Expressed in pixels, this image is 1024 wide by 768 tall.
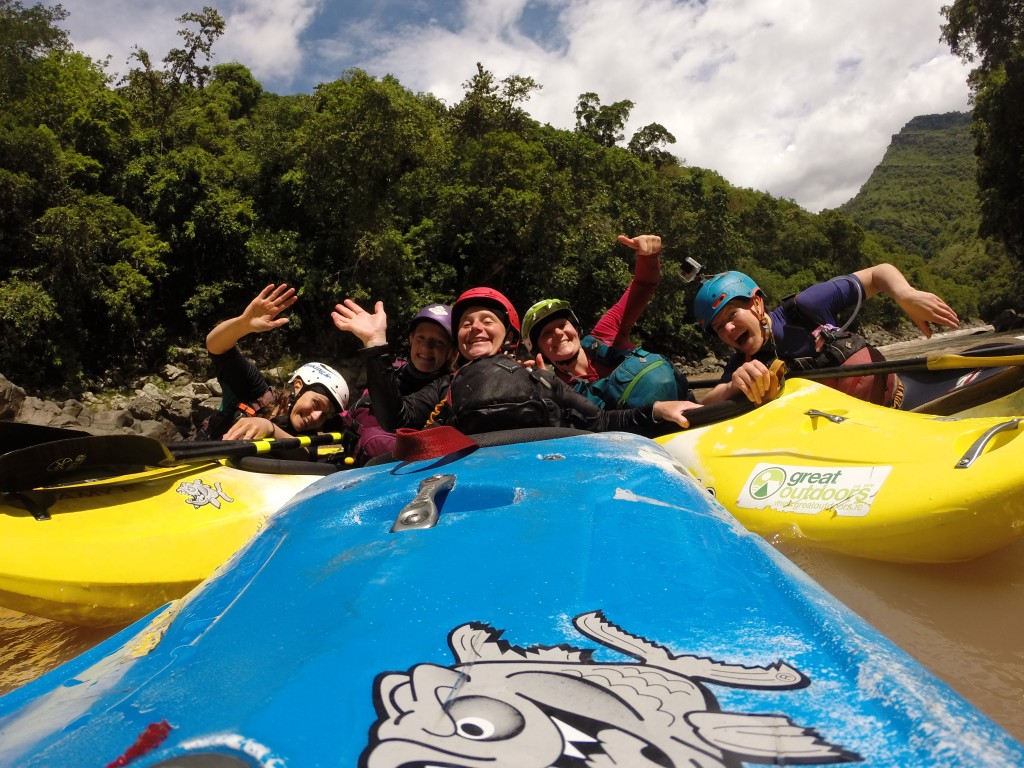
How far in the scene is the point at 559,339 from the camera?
3902mm

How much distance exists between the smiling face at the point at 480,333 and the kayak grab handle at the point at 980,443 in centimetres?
188

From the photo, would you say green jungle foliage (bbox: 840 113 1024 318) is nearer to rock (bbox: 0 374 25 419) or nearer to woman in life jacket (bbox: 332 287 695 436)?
woman in life jacket (bbox: 332 287 695 436)

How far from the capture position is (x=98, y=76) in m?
20.7

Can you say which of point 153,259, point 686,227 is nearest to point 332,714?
point 153,259

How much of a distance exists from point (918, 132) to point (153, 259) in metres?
199

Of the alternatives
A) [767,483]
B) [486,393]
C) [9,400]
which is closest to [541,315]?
[486,393]

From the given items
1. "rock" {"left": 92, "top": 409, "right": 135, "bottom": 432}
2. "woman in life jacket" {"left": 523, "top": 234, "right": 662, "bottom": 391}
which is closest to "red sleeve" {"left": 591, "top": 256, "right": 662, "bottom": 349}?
"woman in life jacket" {"left": 523, "top": 234, "right": 662, "bottom": 391}

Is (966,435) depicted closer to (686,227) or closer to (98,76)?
(686,227)

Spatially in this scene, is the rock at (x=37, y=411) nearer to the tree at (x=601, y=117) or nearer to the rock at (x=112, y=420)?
the rock at (x=112, y=420)

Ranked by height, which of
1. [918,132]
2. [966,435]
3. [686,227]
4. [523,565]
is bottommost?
[523,565]

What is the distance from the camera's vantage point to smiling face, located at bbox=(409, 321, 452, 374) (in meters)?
3.55

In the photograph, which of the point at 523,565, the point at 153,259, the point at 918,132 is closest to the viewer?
the point at 523,565

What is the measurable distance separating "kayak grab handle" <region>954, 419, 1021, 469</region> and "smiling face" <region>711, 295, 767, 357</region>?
1395 mm

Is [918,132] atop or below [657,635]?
atop
